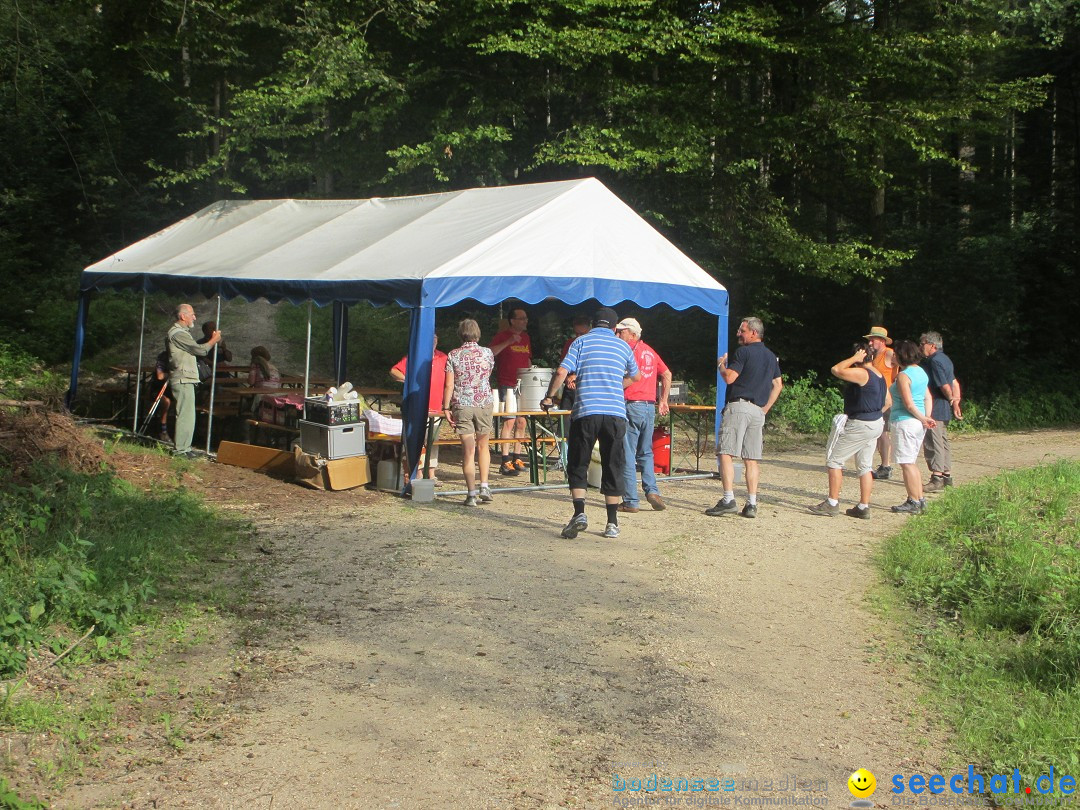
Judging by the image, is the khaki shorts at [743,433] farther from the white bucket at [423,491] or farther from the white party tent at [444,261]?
the white bucket at [423,491]

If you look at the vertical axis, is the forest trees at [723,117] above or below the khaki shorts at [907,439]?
above

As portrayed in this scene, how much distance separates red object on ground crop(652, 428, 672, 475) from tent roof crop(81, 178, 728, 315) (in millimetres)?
1381

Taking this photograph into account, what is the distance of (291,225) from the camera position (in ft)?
45.8

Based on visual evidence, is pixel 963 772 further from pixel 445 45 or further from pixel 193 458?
pixel 445 45

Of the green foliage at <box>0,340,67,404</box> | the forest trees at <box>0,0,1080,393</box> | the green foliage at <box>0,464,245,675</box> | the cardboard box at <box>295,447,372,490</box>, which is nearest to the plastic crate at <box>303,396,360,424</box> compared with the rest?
the cardboard box at <box>295,447,372,490</box>

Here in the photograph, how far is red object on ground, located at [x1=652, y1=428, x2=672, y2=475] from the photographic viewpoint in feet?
37.7

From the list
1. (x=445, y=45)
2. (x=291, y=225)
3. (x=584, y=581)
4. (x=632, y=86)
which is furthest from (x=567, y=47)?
(x=584, y=581)

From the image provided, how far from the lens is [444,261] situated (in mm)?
10008

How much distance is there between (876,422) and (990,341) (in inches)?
486

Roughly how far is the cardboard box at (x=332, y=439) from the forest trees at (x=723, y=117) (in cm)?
588

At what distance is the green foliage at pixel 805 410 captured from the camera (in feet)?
54.9

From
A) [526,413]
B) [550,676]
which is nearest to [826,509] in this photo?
[526,413]

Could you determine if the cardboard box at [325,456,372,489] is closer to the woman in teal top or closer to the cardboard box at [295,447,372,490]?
the cardboard box at [295,447,372,490]

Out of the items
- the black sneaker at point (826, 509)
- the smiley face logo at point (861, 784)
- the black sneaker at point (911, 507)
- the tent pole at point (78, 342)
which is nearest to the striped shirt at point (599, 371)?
the black sneaker at point (826, 509)
